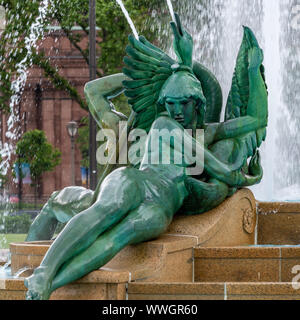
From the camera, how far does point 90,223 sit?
5520 millimetres

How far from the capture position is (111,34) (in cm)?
2730

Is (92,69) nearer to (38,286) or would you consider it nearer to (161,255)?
(161,255)

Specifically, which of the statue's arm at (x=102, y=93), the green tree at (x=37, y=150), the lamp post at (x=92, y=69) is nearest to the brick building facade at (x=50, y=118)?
the green tree at (x=37, y=150)

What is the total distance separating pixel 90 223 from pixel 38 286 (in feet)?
2.12

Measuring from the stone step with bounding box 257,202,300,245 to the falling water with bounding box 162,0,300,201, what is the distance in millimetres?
4407

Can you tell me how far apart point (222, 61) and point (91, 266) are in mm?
8663

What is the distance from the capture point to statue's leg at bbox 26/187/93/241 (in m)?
7.06

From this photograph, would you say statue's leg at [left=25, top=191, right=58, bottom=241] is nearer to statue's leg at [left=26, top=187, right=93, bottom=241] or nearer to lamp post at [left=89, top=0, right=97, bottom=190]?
statue's leg at [left=26, top=187, right=93, bottom=241]

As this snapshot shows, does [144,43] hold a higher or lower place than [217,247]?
higher

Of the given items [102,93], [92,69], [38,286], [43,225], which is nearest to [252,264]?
[38,286]

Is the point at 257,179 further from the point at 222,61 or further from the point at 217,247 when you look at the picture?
the point at 222,61

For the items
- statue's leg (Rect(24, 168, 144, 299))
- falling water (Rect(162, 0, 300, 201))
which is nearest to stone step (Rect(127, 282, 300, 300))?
statue's leg (Rect(24, 168, 144, 299))
